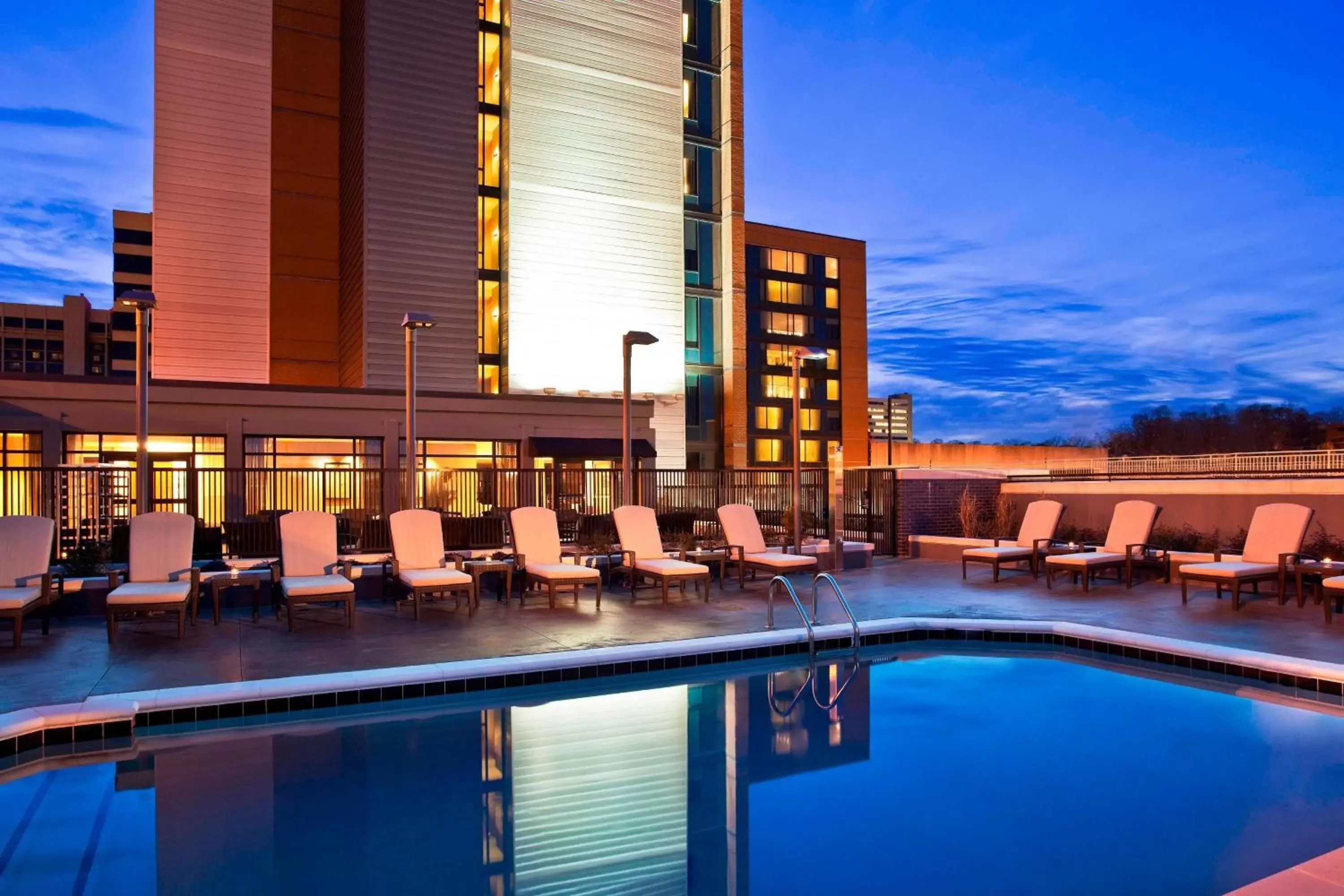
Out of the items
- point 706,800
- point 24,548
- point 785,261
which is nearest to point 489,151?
point 24,548

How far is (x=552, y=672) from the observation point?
704 centimetres

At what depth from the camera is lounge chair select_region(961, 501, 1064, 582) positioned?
12.1m

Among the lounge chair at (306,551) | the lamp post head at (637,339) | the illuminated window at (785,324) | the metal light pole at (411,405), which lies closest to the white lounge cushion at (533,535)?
the metal light pole at (411,405)

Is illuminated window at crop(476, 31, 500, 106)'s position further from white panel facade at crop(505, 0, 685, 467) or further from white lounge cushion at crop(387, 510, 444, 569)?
white lounge cushion at crop(387, 510, 444, 569)

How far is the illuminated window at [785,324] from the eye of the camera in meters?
63.8

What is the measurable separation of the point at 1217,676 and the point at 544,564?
6.81 m

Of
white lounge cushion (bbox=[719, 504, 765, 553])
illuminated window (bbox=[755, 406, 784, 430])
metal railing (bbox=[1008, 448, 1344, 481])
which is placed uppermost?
illuminated window (bbox=[755, 406, 784, 430])

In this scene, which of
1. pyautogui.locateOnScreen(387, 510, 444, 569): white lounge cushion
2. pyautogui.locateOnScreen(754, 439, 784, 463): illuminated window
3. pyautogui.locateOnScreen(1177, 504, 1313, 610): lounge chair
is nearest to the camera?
pyautogui.locateOnScreen(1177, 504, 1313, 610): lounge chair

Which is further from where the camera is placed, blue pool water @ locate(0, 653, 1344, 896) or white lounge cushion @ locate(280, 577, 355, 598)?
white lounge cushion @ locate(280, 577, 355, 598)

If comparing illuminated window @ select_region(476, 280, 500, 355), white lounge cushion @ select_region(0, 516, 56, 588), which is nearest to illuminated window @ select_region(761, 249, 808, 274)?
illuminated window @ select_region(476, 280, 500, 355)

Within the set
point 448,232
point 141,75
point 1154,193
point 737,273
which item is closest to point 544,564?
point 448,232

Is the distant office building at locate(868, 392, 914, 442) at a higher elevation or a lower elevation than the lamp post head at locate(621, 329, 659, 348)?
higher

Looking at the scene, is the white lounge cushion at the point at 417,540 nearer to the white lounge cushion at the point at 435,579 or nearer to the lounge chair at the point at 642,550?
the white lounge cushion at the point at 435,579

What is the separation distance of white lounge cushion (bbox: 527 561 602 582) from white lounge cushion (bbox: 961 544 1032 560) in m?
5.20
